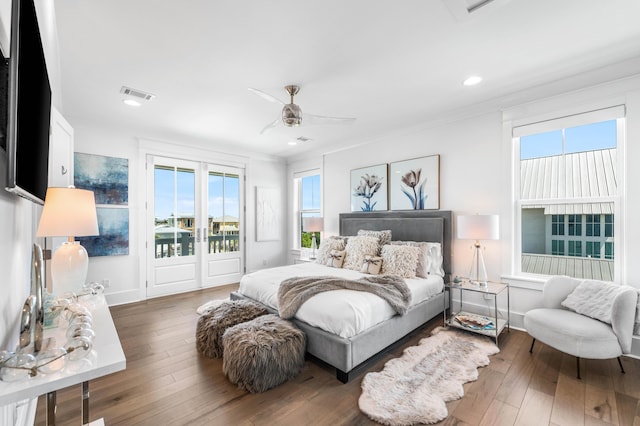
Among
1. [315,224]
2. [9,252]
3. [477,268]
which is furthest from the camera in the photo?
[315,224]

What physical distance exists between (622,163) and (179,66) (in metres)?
4.23

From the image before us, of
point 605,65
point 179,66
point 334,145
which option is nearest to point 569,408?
point 605,65

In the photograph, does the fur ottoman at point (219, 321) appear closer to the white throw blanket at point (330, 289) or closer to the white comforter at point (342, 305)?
the white comforter at point (342, 305)

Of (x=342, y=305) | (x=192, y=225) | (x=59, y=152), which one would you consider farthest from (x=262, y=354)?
(x=192, y=225)

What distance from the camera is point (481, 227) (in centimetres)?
304

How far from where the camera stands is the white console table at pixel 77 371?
0.81m

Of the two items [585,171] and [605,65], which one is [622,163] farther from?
[605,65]

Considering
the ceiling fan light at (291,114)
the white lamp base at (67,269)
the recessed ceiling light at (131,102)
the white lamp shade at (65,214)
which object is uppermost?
the recessed ceiling light at (131,102)

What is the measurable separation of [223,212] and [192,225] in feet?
2.01

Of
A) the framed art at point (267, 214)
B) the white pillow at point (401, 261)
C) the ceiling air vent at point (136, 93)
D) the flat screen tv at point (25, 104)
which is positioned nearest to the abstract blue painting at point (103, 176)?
the ceiling air vent at point (136, 93)

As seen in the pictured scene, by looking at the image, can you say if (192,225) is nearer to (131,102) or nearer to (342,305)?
(131,102)

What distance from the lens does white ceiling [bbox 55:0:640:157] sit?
187 cm

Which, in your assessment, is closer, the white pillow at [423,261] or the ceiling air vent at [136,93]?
the ceiling air vent at [136,93]

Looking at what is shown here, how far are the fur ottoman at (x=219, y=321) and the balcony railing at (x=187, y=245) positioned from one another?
2.29 m
